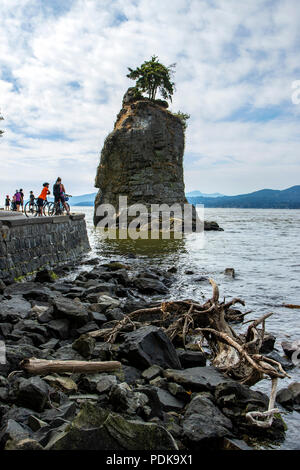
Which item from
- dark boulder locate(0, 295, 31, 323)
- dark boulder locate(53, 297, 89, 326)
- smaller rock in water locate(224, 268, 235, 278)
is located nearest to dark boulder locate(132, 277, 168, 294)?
smaller rock in water locate(224, 268, 235, 278)

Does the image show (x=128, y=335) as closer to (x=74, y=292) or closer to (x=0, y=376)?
(x=0, y=376)

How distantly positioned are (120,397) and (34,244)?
11.8m

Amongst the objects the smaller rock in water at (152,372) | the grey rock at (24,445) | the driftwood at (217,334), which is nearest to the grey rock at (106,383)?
the smaller rock in water at (152,372)

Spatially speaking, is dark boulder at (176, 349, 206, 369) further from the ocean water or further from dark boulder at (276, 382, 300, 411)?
dark boulder at (276, 382, 300, 411)

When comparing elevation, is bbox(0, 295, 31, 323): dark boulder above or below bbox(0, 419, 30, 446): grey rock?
below

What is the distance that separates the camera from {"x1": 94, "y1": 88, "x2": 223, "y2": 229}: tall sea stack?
174 feet

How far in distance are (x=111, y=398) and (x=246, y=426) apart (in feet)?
4.98

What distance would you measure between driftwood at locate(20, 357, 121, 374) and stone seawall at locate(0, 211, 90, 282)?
756cm

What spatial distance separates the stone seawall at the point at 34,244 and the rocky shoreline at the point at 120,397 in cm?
569

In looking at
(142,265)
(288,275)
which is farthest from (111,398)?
(142,265)

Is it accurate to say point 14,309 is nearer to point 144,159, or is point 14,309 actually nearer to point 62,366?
point 62,366

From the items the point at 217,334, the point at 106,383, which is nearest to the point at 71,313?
the point at 106,383

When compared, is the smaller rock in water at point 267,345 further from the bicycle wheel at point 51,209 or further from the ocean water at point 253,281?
the bicycle wheel at point 51,209

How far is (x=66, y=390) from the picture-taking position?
4.32 metres
